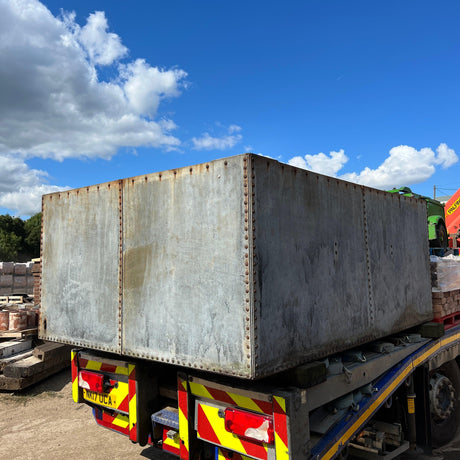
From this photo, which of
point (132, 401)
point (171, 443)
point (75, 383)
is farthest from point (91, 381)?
point (171, 443)

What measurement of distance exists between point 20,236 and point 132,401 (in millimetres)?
49459

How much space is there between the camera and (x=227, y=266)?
8.45 ft

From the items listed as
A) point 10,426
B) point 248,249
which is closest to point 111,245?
point 248,249

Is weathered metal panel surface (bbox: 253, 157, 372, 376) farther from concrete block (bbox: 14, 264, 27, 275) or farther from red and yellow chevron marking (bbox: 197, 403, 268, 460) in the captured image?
concrete block (bbox: 14, 264, 27, 275)

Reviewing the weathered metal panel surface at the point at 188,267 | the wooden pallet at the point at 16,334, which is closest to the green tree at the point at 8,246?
the wooden pallet at the point at 16,334

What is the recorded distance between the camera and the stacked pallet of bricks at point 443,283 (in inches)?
189

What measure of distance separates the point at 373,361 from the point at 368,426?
1.06 meters

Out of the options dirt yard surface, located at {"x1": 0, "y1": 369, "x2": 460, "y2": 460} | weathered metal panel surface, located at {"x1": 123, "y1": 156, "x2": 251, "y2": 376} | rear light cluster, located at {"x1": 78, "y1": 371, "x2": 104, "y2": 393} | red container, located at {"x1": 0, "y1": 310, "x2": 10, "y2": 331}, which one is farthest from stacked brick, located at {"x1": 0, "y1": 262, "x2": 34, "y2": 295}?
weathered metal panel surface, located at {"x1": 123, "y1": 156, "x2": 251, "y2": 376}

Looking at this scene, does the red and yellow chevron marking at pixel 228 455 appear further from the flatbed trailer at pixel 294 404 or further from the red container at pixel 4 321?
the red container at pixel 4 321

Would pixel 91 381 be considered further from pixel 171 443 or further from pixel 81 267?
pixel 81 267

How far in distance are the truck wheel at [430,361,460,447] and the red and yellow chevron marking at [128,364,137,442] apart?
3390mm

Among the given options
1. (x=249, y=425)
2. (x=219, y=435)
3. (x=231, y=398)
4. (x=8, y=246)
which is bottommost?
(x=219, y=435)

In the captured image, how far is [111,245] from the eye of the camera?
3.45m

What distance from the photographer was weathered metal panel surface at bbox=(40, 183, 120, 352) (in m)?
3.45
